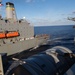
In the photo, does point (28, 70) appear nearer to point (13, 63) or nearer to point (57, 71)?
point (13, 63)

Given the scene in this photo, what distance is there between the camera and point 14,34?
3700 centimetres

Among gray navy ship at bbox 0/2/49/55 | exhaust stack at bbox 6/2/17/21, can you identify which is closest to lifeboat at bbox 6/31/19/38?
gray navy ship at bbox 0/2/49/55

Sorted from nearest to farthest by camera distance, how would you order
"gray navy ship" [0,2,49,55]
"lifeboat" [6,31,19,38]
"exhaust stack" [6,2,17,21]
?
"gray navy ship" [0,2,49,55] < "lifeboat" [6,31,19,38] < "exhaust stack" [6,2,17,21]

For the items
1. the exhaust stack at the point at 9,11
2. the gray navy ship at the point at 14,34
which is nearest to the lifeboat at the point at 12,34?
the gray navy ship at the point at 14,34

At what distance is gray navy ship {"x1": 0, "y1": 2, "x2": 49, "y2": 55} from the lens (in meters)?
34.2

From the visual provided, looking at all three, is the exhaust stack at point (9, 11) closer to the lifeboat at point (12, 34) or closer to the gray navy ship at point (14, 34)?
the gray navy ship at point (14, 34)

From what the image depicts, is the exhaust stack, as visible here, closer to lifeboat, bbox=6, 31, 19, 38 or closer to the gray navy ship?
the gray navy ship

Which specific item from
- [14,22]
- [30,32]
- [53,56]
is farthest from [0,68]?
[30,32]

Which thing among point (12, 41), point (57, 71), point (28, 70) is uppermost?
point (28, 70)

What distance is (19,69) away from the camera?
10.1 metres

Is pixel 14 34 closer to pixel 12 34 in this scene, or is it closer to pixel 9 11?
pixel 12 34

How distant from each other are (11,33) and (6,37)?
1510 millimetres

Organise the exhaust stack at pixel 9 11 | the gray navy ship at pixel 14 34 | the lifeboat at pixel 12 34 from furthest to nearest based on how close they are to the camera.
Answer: the exhaust stack at pixel 9 11
the lifeboat at pixel 12 34
the gray navy ship at pixel 14 34

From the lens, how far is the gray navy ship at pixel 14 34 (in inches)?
1345
